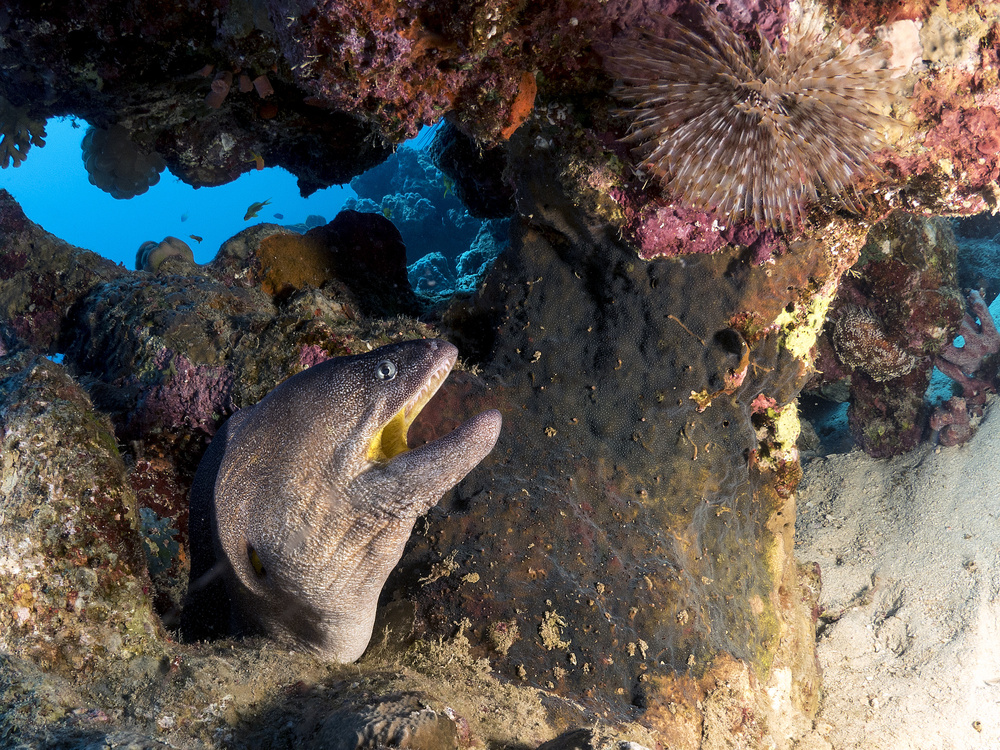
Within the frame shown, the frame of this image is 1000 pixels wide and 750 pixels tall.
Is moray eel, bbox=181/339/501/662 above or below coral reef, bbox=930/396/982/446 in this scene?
below

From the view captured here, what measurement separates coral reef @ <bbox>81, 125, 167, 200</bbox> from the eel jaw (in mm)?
5555

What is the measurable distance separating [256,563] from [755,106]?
354 centimetres

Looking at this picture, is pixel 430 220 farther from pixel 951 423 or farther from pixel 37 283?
pixel 951 423

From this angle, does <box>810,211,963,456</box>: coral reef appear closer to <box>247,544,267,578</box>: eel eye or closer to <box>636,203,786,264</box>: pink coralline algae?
<box>636,203,786,264</box>: pink coralline algae

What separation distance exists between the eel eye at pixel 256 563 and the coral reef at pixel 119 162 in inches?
220

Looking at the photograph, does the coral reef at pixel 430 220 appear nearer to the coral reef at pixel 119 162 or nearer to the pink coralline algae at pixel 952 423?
the coral reef at pixel 119 162

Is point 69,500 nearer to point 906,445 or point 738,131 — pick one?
point 738,131

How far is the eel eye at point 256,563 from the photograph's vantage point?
8.79ft

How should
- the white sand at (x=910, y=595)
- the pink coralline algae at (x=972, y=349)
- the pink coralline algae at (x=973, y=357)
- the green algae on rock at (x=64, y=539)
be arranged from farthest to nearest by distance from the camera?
1. the pink coralline algae at (x=972, y=349)
2. the pink coralline algae at (x=973, y=357)
3. the white sand at (x=910, y=595)
4. the green algae on rock at (x=64, y=539)

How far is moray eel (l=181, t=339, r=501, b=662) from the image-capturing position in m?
2.50

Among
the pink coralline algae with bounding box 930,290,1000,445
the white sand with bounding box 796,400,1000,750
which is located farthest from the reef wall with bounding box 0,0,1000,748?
the pink coralline algae with bounding box 930,290,1000,445

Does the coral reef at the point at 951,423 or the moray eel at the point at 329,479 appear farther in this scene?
the coral reef at the point at 951,423

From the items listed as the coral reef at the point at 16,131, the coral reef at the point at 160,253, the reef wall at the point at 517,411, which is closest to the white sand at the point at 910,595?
the reef wall at the point at 517,411

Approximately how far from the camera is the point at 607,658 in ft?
10.0
